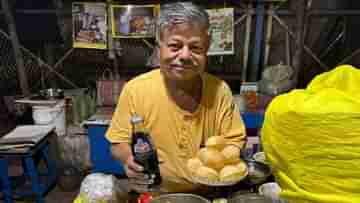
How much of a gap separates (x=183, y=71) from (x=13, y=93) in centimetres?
306

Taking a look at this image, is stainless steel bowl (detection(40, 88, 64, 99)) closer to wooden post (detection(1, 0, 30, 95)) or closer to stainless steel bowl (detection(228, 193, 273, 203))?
wooden post (detection(1, 0, 30, 95))

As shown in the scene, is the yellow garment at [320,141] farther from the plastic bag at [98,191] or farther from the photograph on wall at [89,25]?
the photograph on wall at [89,25]

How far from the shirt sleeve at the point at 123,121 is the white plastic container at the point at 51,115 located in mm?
2047

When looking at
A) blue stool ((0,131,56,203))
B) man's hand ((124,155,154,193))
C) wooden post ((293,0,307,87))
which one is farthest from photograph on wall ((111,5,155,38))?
man's hand ((124,155,154,193))

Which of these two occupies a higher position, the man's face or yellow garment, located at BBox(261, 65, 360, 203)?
the man's face

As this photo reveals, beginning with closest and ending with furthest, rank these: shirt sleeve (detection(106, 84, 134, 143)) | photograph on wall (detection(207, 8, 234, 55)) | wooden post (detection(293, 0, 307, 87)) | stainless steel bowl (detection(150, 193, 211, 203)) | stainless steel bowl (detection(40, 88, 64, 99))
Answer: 1. stainless steel bowl (detection(150, 193, 211, 203))
2. shirt sleeve (detection(106, 84, 134, 143))
3. wooden post (detection(293, 0, 307, 87))
4. photograph on wall (detection(207, 8, 234, 55))
5. stainless steel bowl (detection(40, 88, 64, 99))

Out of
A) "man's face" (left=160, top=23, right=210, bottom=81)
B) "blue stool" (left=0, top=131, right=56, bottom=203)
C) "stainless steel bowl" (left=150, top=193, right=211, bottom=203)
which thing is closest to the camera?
"stainless steel bowl" (left=150, top=193, right=211, bottom=203)

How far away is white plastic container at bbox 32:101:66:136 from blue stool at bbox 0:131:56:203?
173 millimetres

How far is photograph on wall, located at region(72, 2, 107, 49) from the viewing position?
125 inches

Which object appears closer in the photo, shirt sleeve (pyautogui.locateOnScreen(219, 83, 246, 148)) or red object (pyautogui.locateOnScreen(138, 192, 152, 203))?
red object (pyautogui.locateOnScreen(138, 192, 152, 203))

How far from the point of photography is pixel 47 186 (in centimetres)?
299

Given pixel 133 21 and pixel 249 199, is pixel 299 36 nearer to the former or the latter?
pixel 133 21

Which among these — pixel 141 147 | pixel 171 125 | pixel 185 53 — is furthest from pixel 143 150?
pixel 185 53

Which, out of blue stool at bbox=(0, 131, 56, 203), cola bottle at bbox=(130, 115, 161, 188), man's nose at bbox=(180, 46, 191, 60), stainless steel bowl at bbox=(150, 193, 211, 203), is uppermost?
man's nose at bbox=(180, 46, 191, 60)
